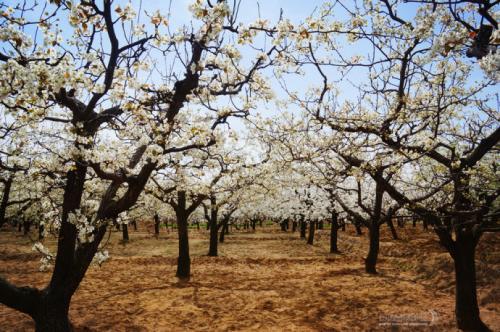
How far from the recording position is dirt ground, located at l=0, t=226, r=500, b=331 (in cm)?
959

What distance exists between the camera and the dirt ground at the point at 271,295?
31.4 feet

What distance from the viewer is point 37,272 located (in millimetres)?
17281

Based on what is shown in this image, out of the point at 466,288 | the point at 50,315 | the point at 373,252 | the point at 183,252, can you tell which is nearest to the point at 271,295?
the point at 183,252

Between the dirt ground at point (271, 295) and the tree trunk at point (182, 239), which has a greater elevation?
the tree trunk at point (182, 239)

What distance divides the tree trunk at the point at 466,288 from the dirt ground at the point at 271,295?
415 millimetres

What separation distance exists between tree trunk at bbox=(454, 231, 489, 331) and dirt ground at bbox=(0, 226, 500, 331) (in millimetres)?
415

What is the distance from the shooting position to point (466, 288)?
28.4ft

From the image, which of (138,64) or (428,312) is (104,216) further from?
(428,312)

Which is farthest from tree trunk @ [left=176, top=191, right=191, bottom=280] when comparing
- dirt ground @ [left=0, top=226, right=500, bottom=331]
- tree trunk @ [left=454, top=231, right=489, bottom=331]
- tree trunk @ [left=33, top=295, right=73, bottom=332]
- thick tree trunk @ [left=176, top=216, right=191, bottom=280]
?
tree trunk @ [left=454, top=231, right=489, bottom=331]

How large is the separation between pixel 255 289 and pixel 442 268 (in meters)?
8.78

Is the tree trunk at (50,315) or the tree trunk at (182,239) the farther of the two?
the tree trunk at (182,239)

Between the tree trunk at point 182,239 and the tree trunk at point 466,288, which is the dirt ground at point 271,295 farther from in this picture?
the tree trunk at point 182,239

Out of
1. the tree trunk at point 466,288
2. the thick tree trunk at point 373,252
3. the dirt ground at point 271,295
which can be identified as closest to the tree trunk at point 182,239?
the dirt ground at point 271,295

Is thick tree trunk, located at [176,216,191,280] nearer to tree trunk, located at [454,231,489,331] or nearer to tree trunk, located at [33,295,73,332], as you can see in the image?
tree trunk, located at [33,295,73,332]
